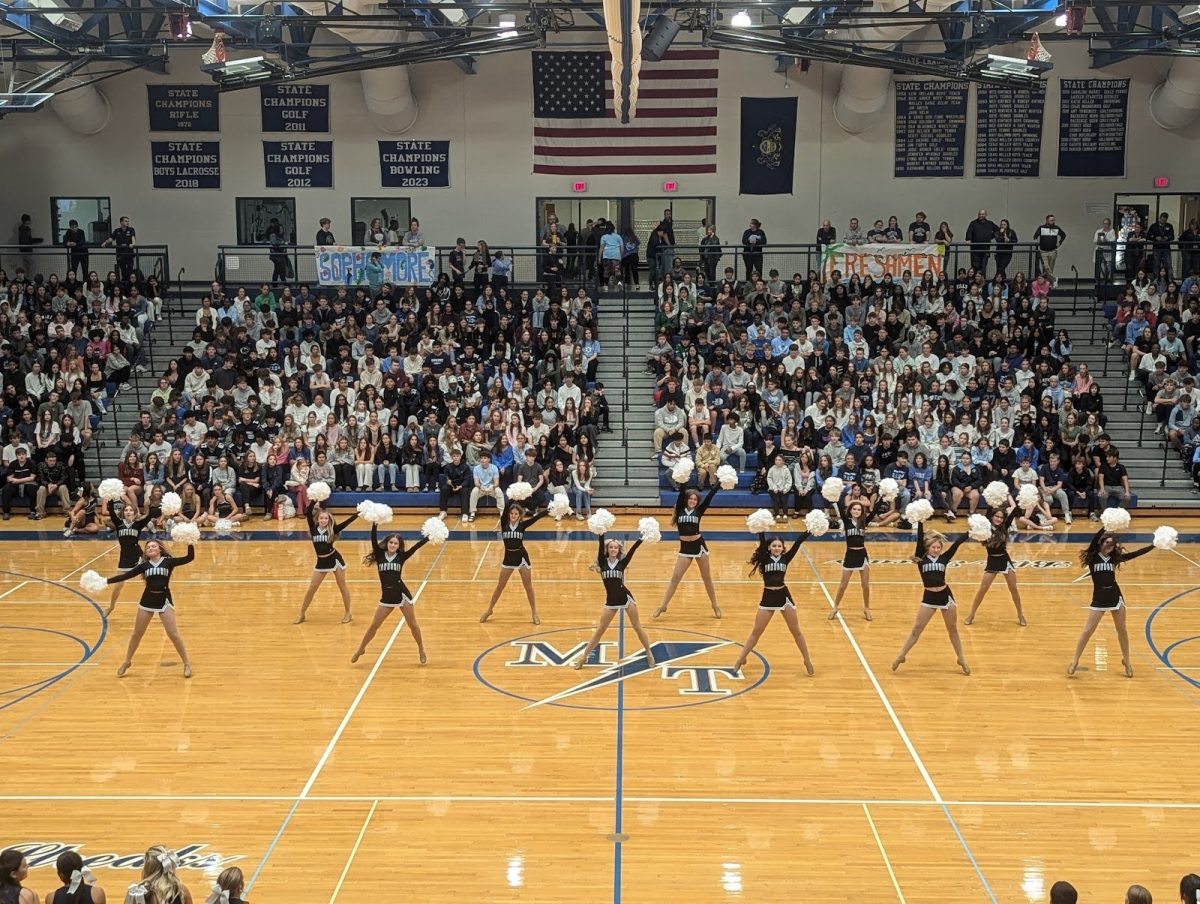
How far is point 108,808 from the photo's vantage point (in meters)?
11.0

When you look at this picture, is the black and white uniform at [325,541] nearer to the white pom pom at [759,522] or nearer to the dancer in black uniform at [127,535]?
the dancer in black uniform at [127,535]

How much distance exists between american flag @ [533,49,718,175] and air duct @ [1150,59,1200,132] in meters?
10.8

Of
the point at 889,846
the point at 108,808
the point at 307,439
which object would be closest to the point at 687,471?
the point at 889,846

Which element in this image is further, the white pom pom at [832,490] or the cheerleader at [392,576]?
the white pom pom at [832,490]

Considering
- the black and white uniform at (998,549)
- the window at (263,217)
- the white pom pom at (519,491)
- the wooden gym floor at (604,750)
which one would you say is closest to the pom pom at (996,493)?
the black and white uniform at (998,549)

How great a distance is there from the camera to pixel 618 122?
3088 centimetres

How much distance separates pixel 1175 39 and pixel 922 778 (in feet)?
63.5

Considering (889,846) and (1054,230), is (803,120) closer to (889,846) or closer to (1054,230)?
(1054,230)

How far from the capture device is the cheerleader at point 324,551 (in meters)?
15.9

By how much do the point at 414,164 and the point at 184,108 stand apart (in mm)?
5917

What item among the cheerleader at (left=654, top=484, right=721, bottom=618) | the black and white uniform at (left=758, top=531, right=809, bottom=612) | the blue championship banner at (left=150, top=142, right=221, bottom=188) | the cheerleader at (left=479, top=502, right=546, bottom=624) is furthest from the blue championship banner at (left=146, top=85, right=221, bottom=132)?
the black and white uniform at (left=758, top=531, right=809, bottom=612)

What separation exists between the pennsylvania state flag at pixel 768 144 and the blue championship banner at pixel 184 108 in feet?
43.5

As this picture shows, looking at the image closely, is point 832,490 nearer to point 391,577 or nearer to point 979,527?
point 979,527

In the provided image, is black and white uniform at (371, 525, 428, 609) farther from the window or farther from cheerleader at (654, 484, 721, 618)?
the window
